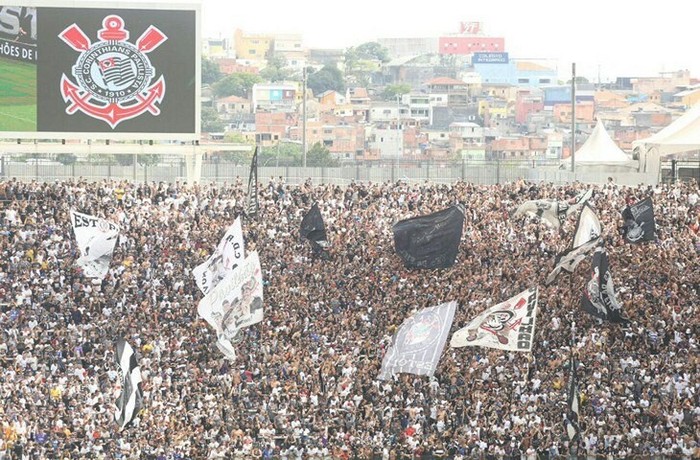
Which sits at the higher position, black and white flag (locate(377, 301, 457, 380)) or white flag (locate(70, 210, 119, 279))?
white flag (locate(70, 210, 119, 279))

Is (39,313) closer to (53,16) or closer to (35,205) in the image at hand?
(35,205)

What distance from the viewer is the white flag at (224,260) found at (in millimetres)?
36906

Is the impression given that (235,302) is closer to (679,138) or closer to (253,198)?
(253,198)

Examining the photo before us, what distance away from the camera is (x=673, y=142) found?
55.6 m

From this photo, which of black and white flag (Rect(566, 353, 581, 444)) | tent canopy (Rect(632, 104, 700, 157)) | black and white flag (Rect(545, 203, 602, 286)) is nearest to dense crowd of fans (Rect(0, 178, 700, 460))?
black and white flag (Rect(566, 353, 581, 444))

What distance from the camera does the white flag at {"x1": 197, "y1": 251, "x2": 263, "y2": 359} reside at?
117ft

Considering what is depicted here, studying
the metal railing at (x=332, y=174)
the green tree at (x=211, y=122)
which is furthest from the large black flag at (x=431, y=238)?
the green tree at (x=211, y=122)

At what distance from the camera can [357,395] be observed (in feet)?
123

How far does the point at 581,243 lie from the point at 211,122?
137641 mm

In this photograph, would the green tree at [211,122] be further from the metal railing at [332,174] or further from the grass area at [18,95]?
the grass area at [18,95]

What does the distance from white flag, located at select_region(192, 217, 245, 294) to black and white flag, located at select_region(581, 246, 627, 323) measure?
8.92m

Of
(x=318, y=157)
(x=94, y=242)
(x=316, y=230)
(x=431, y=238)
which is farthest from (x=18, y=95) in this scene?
(x=318, y=157)

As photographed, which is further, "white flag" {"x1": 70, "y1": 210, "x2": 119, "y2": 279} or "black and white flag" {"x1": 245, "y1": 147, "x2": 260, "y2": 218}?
"black and white flag" {"x1": 245, "y1": 147, "x2": 260, "y2": 218}

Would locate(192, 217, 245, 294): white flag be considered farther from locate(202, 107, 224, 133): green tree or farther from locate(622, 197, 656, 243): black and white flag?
locate(202, 107, 224, 133): green tree
